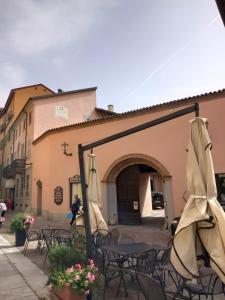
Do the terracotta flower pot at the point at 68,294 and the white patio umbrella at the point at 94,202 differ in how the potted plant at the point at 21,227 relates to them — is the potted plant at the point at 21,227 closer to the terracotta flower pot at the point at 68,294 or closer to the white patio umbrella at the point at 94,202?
the white patio umbrella at the point at 94,202

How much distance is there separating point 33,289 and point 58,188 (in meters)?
12.0

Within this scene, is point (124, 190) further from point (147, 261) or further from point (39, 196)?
point (147, 261)

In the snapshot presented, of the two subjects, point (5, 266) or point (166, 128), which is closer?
point (5, 266)

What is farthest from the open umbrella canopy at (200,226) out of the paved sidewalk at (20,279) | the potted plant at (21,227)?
the potted plant at (21,227)

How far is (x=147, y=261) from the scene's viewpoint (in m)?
4.70

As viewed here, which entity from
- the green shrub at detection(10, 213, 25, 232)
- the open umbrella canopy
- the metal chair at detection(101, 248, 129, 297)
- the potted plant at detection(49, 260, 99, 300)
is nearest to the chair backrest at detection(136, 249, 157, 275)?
the metal chair at detection(101, 248, 129, 297)

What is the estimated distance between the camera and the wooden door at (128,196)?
14.6m

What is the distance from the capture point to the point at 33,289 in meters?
5.11

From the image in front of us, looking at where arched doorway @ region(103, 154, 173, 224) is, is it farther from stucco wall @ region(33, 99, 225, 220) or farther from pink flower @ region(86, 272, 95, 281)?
pink flower @ region(86, 272, 95, 281)

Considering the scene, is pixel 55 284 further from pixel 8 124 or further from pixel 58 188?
pixel 8 124

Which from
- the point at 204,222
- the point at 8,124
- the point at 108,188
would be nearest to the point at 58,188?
the point at 108,188

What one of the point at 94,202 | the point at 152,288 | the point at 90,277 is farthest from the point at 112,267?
the point at 152,288

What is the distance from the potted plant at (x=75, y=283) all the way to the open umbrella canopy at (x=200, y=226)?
127cm

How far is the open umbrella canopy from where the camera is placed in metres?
Answer: 3.15
